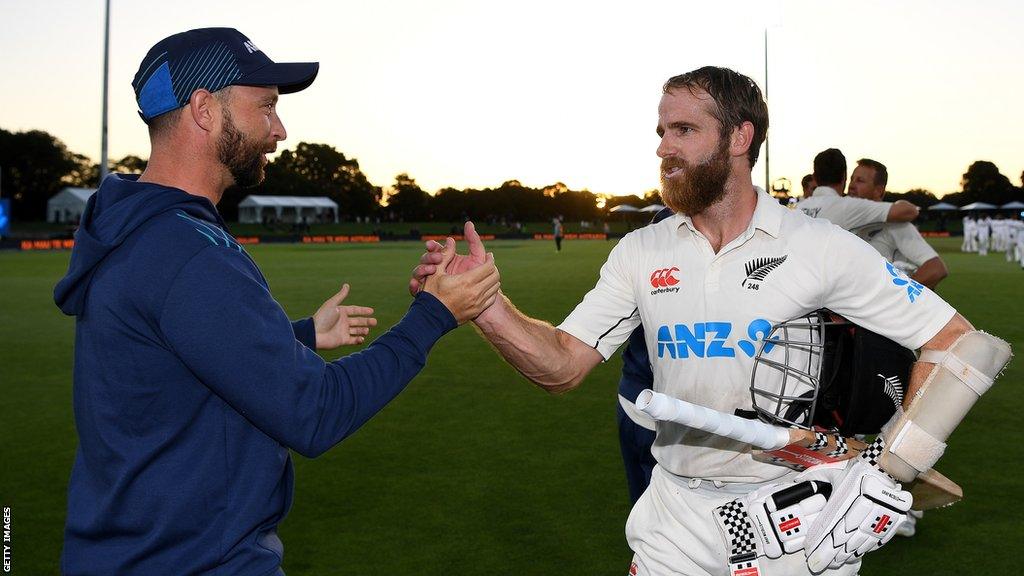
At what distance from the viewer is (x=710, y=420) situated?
100 inches

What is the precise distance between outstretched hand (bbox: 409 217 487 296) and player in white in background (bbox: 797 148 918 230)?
4291 mm

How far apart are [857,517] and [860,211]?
511cm

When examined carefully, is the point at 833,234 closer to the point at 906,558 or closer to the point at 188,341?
the point at 188,341

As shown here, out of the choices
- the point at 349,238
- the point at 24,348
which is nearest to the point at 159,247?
the point at 24,348

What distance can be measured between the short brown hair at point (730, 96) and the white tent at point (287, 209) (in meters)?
104

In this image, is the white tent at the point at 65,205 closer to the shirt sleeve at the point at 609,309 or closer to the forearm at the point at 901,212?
the forearm at the point at 901,212

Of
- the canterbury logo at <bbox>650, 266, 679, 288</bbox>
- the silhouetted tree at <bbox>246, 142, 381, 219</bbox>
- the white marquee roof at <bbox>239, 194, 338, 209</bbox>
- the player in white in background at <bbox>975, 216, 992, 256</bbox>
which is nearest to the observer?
the canterbury logo at <bbox>650, 266, 679, 288</bbox>

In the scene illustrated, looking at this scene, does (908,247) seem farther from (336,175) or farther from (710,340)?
(336,175)

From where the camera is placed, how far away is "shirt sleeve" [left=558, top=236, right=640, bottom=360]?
3.84 metres

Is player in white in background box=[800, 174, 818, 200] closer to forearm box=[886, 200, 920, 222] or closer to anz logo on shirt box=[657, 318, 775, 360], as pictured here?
forearm box=[886, 200, 920, 222]

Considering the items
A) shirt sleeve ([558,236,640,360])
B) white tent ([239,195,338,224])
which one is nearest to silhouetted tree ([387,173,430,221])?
white tent ([239,195,338,224])

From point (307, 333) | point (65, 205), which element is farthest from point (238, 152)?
point (65, 205)

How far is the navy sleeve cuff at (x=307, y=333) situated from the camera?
3.42m

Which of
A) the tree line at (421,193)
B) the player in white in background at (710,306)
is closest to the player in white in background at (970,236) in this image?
the player in white in background at (710,306)
